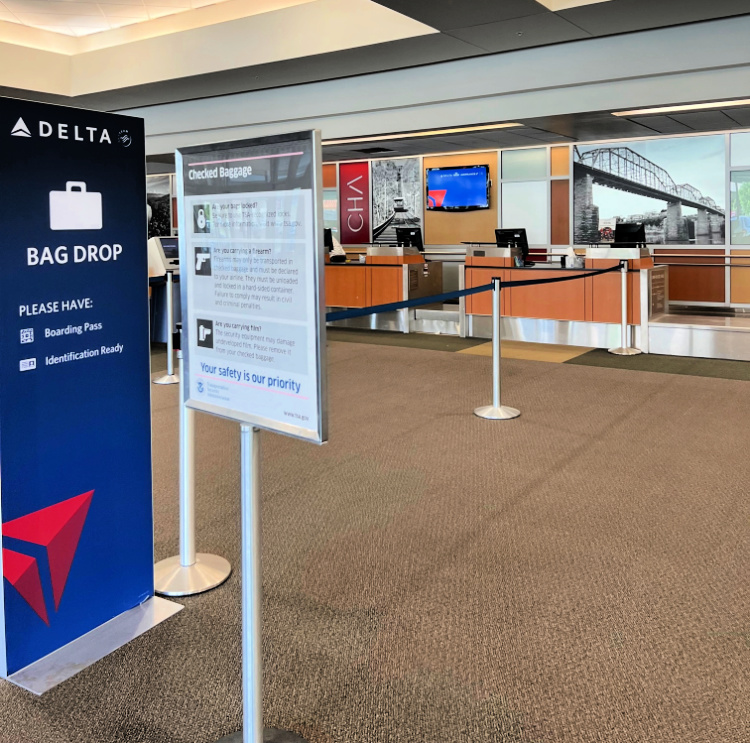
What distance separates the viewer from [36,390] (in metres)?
2.39

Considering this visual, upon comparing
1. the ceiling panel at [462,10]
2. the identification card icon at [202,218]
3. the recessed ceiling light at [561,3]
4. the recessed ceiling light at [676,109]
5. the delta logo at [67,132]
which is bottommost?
the identification card icon at [202,218]

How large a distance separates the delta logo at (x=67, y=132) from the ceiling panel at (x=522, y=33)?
5.46 meters

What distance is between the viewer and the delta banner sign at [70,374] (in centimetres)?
231

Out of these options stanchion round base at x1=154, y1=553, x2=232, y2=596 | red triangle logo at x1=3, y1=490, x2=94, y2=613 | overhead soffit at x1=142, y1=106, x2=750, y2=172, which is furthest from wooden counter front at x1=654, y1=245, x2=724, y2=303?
red triangle logo at x1=3, y1=490, x2=94, y2=613

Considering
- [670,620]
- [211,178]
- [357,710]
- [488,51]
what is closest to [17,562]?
[357,710]

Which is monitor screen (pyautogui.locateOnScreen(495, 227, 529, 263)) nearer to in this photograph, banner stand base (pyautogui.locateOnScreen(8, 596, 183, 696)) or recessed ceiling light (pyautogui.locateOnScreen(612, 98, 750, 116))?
recessed ceiling light (pyautogui.locateOnScreen(612, 98, 750, 116))

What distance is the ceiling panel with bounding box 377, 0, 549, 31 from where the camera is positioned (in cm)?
639

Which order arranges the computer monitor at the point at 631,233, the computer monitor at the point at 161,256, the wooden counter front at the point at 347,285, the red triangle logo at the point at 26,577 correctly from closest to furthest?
the red triangle logo at the point at 26,577 < the computer monitor at the point at 161,256 < the computer monitor at the point at 631,233 < the wooden counter front at the point at 347,285

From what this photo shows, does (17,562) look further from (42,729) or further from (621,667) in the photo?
(621,667)

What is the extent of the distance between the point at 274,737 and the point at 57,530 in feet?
3.13

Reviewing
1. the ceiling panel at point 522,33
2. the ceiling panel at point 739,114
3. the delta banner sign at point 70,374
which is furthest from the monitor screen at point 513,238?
the delta banner sign at point 70,374

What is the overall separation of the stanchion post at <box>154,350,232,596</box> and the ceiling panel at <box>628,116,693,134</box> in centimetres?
837

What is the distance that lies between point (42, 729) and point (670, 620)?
2.05 metres

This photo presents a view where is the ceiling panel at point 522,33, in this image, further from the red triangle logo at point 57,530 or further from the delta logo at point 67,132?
the red triangle logo at point 57,530
